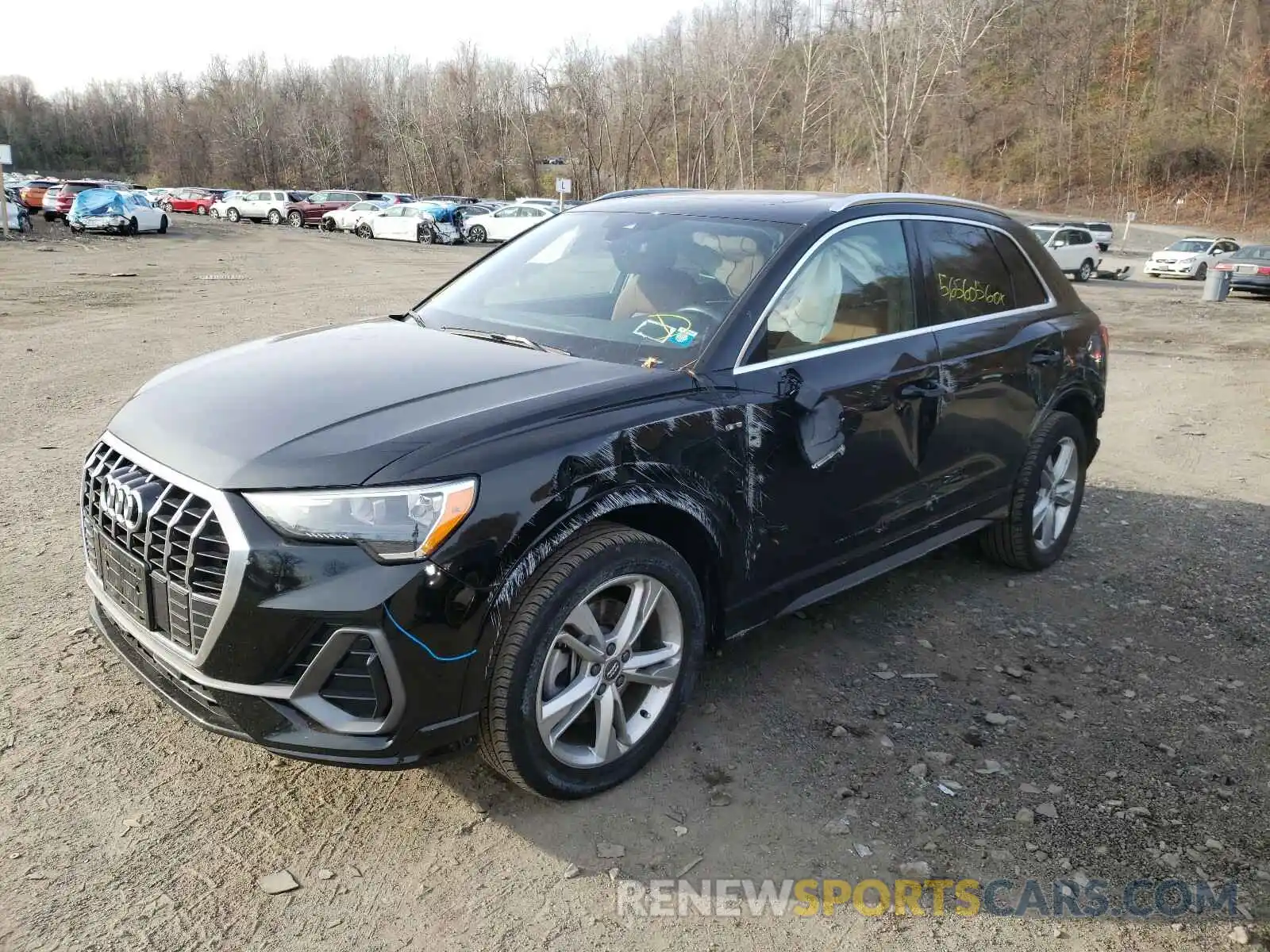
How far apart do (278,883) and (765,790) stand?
4.87ft

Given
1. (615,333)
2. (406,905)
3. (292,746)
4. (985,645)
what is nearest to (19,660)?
(292,746)

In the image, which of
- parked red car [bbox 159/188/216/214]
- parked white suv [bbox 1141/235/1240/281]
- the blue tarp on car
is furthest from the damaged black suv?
parked red car [bbox 159/188/216/214]

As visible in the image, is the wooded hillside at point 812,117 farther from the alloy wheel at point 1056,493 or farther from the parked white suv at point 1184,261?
the alloy wheel at point 1056,493

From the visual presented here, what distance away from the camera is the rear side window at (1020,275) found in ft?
15.4

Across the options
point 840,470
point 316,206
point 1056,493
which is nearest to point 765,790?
point 840,470

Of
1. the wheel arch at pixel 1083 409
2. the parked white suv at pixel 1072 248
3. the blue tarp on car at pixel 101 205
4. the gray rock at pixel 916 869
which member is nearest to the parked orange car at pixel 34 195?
the blue tarp on car at pixel 101 205

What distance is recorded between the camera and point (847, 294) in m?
3.72

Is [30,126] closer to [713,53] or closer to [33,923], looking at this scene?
[713,53]

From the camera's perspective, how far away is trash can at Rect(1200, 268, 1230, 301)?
81.0 feet

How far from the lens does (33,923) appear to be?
2.41 metres

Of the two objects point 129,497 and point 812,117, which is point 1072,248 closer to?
point 129,497

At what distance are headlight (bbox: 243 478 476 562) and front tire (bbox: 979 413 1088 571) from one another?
3.32m

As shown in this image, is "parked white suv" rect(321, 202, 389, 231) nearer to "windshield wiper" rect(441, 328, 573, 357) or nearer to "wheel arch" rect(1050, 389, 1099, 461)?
"wheel arch" rect(1050, 389, 1099, 461)

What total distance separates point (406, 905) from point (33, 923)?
36.4 inches
